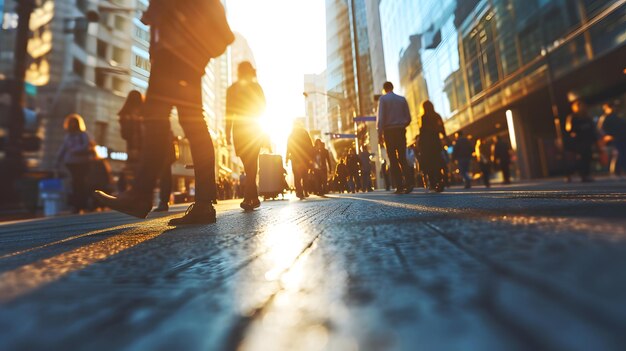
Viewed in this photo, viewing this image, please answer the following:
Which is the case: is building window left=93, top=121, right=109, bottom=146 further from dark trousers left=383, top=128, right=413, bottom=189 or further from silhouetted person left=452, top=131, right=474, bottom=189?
dark trousers left=383, top=128, right=413, bottom=189

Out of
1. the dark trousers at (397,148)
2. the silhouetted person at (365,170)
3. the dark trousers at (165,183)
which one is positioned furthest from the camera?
the silhouetted person at (365,170)

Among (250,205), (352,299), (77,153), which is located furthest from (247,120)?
(352,299)

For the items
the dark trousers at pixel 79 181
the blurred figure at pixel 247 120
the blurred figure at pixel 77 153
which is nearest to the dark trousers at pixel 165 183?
the blurred figure at pixel 247 120

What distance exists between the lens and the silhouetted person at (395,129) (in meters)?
5.65

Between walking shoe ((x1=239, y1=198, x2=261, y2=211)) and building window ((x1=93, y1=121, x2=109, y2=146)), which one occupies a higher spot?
building window ((x1=93, y1=121, x2=109, y2=146))

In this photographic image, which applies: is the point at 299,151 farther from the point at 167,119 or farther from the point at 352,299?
the point at 352,299

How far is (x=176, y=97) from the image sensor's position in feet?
7.34

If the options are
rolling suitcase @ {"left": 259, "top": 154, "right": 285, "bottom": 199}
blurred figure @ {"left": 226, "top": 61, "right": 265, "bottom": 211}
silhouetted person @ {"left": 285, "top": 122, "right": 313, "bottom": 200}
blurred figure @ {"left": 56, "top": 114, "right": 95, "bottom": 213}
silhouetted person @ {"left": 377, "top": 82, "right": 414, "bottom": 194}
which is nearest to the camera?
blurred figure @ {"left": 226, "top": 61, "right": 265, "bottom": 211}

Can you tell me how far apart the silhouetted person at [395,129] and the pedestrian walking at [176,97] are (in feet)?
12.3

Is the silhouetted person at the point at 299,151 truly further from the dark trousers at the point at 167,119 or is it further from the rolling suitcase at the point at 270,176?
the dark trousers at the point at 167,119

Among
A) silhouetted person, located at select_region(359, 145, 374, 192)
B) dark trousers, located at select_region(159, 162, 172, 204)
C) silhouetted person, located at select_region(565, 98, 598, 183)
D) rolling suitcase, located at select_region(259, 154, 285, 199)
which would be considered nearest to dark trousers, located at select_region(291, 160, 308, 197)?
rolling suitcase, located at select_region(259, 154, 285, 199)

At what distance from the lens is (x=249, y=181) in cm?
401

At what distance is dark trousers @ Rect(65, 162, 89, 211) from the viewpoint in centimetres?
645


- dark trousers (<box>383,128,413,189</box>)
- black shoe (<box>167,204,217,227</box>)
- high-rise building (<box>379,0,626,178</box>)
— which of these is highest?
high-rise building (<box>379,0,626,178</box>)
